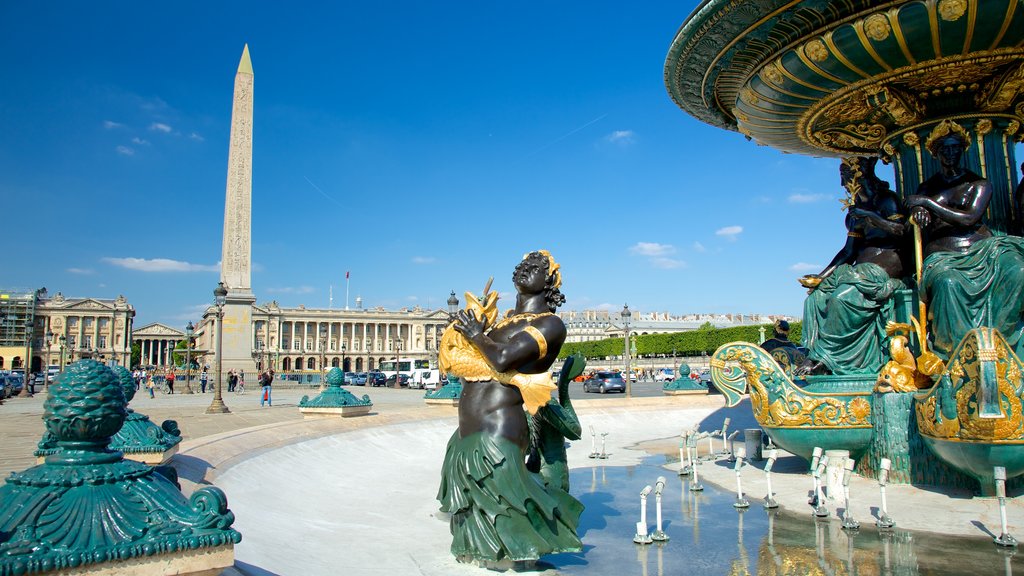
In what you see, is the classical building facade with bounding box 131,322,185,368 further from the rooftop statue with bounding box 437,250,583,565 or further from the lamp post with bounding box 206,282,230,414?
the rooftop statue with bounding box 437,250,583,565

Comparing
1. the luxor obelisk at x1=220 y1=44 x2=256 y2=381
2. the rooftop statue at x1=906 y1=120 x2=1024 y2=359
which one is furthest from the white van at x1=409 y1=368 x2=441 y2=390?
the rooftop statue at x1=906 y1=120 x2=1024 y2=359

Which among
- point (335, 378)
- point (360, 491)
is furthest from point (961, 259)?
point (335, 378)

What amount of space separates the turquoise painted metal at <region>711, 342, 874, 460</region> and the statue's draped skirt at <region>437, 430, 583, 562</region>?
15.2ft

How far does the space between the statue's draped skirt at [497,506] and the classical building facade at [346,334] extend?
121m

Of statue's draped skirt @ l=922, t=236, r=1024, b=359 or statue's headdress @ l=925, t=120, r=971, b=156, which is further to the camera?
statue's headdress @ l=925, t=120, r=971, b=156

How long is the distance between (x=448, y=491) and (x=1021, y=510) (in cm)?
519

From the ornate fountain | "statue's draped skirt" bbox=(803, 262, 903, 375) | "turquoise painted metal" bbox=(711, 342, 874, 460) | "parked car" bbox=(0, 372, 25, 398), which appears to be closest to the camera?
the ornate fountain

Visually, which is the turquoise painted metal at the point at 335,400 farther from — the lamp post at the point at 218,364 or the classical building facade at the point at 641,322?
the classical building facade at the point at 641,322

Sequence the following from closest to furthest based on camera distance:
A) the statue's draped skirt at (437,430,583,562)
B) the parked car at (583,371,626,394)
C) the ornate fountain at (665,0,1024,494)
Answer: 1. the statue's draped skirt at (437,430,583,562)
2. the ornate fountain at (665,0,1024,494)
3. the parked car at (583,371,626,394)

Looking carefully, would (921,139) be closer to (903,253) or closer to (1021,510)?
(903,253)

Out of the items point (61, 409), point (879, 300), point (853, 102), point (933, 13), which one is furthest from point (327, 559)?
point (853, 102)

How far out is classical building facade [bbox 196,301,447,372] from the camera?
126125 millimetres

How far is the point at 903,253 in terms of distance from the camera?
8.98m

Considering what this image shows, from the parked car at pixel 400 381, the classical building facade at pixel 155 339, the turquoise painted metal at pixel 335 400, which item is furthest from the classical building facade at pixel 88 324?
the turquoise painted metal at pixel 335 400
